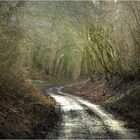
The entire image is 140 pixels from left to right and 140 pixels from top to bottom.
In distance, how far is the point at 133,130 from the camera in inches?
615

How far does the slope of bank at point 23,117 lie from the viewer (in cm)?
1366

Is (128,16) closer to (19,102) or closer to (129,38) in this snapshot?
(129,38)

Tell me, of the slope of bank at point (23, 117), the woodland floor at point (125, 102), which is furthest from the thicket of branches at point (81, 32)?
the woodland floor at point (125, 102)

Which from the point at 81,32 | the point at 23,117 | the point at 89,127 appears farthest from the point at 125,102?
the point at 81,32

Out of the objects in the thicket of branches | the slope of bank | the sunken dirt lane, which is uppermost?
the thicket of branches

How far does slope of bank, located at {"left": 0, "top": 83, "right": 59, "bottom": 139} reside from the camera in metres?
13.7

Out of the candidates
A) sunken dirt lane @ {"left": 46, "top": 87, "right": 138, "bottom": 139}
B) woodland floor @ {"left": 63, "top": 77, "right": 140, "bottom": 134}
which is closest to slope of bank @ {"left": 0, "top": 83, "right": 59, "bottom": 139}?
sunken dirt lane @ {"left": 46, "top": 87, "right": 138, "bottom": 139}

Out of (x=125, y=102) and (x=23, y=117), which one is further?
(x=125, y=102)

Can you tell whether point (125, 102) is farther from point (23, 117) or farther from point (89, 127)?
point (23, 117)

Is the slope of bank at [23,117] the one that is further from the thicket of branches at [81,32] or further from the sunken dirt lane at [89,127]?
the thicket of branches at [81,32]

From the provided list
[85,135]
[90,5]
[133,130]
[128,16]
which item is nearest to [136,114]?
[133,130]

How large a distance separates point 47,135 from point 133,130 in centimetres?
371

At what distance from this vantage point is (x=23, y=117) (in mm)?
16047

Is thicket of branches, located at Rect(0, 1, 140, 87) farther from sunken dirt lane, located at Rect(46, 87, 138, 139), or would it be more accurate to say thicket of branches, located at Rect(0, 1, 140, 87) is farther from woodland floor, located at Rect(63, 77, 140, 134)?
sunken dirt lane, located at Rect(46, 87, 138, 139)
